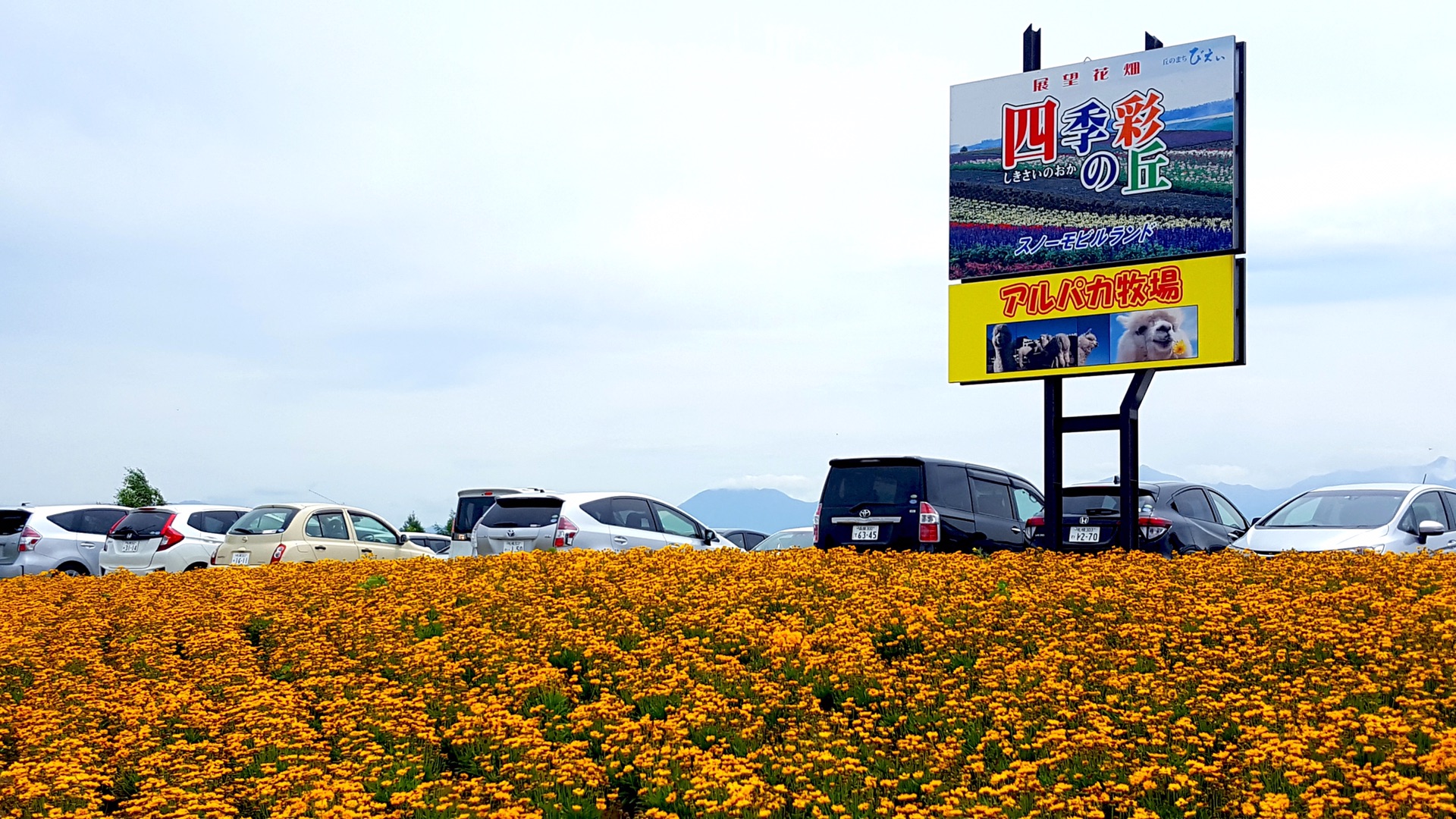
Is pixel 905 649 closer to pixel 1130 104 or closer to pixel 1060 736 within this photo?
pixel 1060 736

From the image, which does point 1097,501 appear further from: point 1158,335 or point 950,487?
point 1158,335

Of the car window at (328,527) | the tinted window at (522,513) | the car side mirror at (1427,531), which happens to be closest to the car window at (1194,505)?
the car side mirror at (1427,531)

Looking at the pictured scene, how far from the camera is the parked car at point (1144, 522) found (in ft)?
47.3

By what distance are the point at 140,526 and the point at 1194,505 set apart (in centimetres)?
1475

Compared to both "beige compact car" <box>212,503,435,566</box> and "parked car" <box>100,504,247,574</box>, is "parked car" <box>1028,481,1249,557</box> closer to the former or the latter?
"beige compact car" <box>212,503,435,566</box>

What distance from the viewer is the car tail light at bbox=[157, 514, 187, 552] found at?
17938 millimetres

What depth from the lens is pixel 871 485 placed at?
14898 mm

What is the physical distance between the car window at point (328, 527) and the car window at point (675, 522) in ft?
16.2

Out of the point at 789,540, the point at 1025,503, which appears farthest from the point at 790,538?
the point at 1025,503

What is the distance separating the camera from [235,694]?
9.07 metres

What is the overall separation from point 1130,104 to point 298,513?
1248cm

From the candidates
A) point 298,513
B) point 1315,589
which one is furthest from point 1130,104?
point 298,513

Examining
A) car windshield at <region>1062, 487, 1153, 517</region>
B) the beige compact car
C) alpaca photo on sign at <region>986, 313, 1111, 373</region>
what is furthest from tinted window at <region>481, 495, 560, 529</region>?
car windshield at <region>1062, 487, 1153, 517</region>

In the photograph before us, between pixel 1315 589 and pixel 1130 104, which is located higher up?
pixel 1130 104
